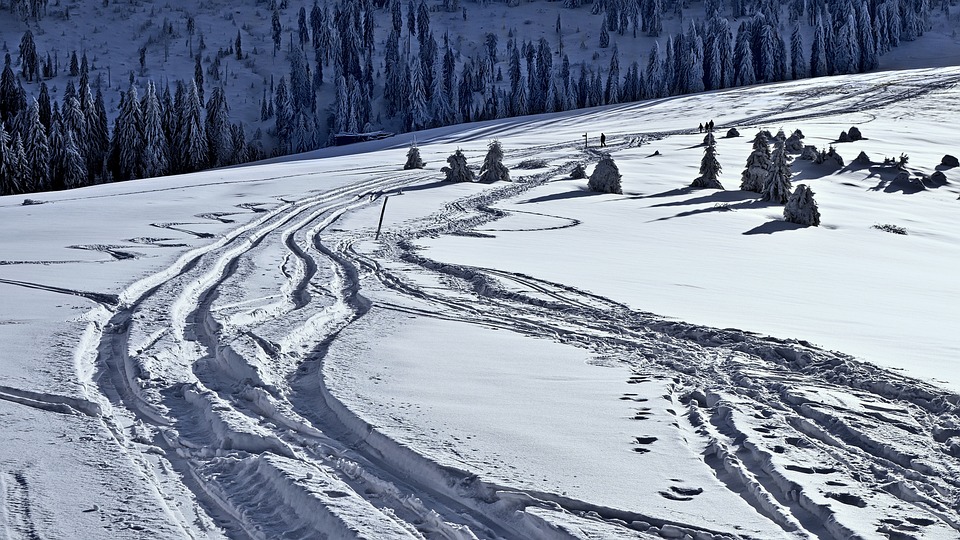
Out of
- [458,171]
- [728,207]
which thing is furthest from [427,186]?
[728,207]

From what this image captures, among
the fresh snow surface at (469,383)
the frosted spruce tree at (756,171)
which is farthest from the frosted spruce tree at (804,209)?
the frosted spruce tree at (756,171)

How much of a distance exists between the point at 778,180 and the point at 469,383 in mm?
19660

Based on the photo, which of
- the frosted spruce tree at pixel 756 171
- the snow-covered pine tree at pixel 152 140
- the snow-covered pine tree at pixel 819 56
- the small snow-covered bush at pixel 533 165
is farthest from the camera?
the snow-covered pine tree at pixel 819 56

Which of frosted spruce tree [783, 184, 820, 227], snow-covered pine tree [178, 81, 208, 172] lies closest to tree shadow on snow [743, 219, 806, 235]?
frosted spruce tree [783, 184, 820, 227]

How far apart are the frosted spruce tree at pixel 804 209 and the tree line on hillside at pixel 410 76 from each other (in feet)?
170

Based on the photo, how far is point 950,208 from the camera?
81.6 feet

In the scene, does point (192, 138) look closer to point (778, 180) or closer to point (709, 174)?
point (709, 174)

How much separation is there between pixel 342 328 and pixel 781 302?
18.5ft

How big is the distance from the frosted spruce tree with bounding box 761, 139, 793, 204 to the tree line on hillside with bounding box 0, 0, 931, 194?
49.3 meters

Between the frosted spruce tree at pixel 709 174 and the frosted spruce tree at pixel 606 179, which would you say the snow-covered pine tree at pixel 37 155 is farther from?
the frosted spruce tree at pixel 709 174

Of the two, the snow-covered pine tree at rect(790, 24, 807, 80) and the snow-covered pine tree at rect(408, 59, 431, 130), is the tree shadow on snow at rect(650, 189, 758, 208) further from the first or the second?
the snow-covered pine tree at rect(790, 24, 807, 80)

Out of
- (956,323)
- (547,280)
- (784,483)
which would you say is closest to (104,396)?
(784,483)

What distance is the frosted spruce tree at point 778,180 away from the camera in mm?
23848

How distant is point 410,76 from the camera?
10681cm
